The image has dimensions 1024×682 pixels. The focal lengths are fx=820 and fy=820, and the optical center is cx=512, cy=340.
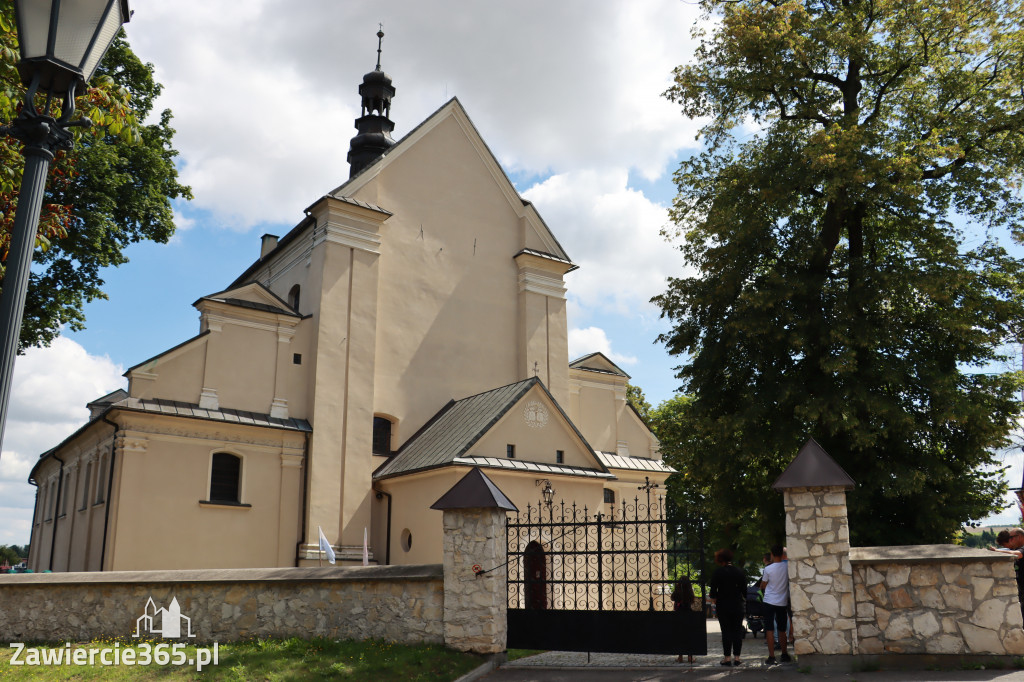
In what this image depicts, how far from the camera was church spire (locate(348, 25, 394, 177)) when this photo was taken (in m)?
31.4

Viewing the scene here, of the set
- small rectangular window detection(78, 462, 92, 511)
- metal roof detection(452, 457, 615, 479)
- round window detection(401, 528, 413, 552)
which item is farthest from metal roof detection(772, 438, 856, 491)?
small rectangular window detection(78, 462, 92, 511)

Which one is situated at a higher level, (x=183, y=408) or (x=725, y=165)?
(x=725, y=165)

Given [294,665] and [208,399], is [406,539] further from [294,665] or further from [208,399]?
[294,665]

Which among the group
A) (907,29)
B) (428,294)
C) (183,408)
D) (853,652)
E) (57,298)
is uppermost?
(907,29)

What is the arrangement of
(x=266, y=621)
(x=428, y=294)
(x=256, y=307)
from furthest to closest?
1. (x=428, y=294)
2. (x=256, y=307)
3. (x=266, y=621)

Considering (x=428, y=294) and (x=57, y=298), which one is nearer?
(x=57, y=298)

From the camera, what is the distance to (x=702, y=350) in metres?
17.8

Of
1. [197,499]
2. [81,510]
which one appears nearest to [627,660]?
[197,499]

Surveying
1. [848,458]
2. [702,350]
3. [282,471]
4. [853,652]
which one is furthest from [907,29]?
[282,471]

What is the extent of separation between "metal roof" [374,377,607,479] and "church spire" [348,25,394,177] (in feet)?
39.1

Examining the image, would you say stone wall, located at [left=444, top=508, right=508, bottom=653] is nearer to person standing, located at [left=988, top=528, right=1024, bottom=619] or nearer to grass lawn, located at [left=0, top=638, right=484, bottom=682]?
grass lawn, located at [left=0, top=638, right=484, bottom=682]

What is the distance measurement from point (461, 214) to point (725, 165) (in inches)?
410

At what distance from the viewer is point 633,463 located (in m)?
26.9

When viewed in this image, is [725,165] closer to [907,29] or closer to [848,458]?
[907,29]
